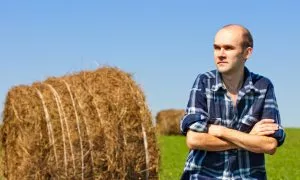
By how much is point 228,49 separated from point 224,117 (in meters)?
0.65

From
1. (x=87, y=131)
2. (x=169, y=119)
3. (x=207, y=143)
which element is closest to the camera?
(x=207, y=143)

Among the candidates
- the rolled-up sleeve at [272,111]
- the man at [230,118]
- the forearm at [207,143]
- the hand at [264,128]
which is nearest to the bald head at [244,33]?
the man at [230,118]

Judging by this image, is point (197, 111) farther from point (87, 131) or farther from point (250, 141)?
point (87, 131)

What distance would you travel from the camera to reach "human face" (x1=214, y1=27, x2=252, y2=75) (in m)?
5.51

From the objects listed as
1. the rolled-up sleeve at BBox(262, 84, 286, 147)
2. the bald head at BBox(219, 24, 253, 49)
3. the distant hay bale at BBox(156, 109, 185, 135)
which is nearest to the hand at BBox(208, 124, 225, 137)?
the rolled-up sleeve at BBox(262, 84, 286, 147)

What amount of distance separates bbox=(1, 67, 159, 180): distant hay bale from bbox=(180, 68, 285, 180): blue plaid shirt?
2543mm

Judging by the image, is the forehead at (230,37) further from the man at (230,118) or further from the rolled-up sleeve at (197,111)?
the rolled-up sleeve at (197,111)

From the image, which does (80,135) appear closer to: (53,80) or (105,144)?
(105,144)

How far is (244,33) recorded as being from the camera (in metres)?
5.58

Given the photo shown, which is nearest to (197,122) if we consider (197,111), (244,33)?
(197,111)

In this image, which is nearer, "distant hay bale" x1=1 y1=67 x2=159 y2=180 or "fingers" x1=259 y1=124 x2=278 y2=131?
"fingers" x1=259 y1=124 x2=278 y2=131

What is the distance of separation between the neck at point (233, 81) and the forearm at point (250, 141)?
0.41 metres

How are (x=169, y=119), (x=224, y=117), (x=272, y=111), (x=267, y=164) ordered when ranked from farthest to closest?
A: (x=169, y=119)
(x=267, y=164)
(x=272, y=111)
(x=224, y=117)

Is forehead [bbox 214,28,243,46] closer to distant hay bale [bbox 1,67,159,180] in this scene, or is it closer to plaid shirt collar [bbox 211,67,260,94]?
plaid shirt collar [bbox 211,67,260,94]
